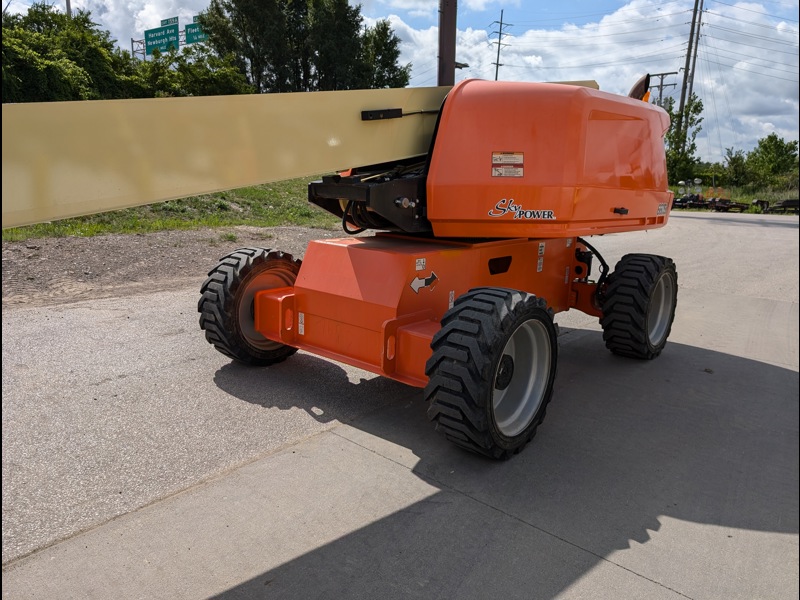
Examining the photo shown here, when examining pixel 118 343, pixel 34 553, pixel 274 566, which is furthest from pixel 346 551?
pixel 118 343

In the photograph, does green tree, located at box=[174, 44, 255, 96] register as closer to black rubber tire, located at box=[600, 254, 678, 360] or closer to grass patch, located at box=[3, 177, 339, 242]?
grass patch, located at box=[3, 177, 339, 242]

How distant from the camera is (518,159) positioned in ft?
14.2

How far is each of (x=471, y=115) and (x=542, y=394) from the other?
201 centimetres

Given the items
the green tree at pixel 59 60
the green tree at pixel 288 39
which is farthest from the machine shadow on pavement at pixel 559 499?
the green tree at pixel 288 39

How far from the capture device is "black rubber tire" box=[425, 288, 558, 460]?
11.9ft

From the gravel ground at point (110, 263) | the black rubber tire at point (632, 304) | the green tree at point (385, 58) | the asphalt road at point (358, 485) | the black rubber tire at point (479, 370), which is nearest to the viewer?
the asphalt road at point (358, 485)

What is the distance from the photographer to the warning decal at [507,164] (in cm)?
432

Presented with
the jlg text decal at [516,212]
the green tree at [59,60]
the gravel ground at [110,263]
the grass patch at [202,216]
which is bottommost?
the gravel ground at [110,263]

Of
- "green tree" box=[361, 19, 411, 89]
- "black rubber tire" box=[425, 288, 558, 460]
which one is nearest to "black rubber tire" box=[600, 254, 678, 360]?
"black rubber tire" box=[425, 288, 558, 460]

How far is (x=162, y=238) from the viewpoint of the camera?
1150cm

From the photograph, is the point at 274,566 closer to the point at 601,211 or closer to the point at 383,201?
the point at 383,201

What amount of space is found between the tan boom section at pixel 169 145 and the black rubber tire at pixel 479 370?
122cm

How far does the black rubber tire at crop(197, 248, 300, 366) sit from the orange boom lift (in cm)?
2

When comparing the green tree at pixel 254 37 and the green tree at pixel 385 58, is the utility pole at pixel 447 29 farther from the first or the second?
the green tree at pixel 385 58
